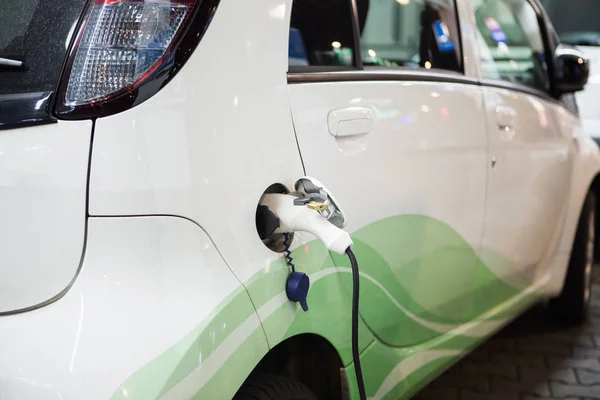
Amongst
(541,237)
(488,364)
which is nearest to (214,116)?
(541,237)

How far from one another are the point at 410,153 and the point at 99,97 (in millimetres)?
957

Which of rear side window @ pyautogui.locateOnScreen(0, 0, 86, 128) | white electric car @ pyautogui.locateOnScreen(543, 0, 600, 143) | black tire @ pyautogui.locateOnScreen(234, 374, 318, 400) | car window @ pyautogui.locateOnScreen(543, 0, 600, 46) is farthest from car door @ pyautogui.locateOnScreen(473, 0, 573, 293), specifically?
car window @ pyautogui.locateOnScreen(543, 0, 600, 46)

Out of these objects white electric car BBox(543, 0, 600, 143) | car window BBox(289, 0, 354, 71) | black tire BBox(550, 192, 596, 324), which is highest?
car window BBox(289, 0, 354, 71)

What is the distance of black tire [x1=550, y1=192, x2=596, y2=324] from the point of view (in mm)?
3264

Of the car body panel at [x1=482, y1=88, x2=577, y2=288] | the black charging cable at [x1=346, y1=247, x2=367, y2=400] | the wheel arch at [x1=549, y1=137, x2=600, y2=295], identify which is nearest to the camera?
the black charging cable at [x1=346, y1=247, x2=367, y2=400]

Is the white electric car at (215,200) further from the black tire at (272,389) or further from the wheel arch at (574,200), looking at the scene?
the wheel arch at (574,200)

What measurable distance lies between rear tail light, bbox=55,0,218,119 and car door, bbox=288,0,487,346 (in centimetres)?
31

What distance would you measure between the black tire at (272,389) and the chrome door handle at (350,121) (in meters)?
0.56

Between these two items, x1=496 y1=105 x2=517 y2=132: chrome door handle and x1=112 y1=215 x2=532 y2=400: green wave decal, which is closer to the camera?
x1=112 y1=215 x2=532 y2=400: green wave decal

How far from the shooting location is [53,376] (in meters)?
1.10

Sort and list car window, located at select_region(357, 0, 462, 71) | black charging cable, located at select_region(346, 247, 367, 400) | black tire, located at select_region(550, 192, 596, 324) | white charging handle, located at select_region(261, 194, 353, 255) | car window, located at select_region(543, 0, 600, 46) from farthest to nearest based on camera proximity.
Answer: car window, located at select_region(543, 0, 600, 46)
black tire, located at select_region(550, 192, 596, 324)
car window, located at select_region(357, 0, 462, 71)
black charging cable, located at select_region(346, 247, 367, 400)
white charging handle, located at select_region(261, 194, 353, 255)

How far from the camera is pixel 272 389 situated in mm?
1471

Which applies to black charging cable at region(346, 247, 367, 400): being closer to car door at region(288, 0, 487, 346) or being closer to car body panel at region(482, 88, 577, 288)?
car door at region(288, 0, 487, 346)

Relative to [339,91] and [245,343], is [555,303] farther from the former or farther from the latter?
[245,343]
